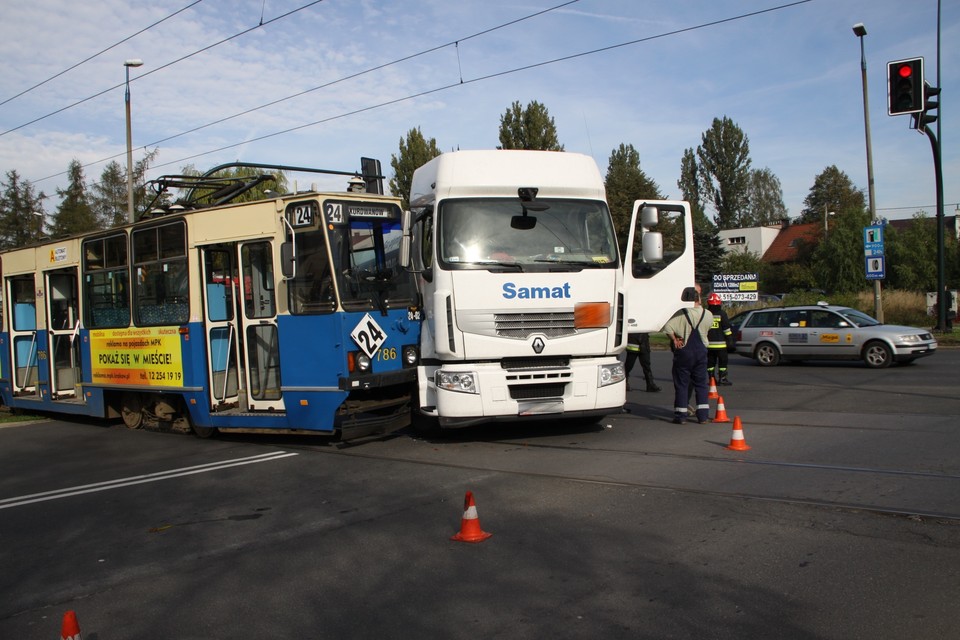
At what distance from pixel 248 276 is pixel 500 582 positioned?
625cm

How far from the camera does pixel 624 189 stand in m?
47.5

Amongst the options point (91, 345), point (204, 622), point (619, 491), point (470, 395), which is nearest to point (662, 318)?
point (470, 395)

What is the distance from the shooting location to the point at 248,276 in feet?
31.8

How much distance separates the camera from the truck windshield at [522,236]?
8617mm

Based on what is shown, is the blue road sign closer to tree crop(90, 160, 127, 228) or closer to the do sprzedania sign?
the do sprzedania sign

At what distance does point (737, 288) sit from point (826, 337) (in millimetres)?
10675

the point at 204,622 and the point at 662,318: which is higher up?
the point at 662,318

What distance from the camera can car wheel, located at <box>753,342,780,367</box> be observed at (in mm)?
18250

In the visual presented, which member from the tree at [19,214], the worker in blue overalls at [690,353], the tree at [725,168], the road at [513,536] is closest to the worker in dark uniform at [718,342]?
the worker in blue overalls at [690,353]

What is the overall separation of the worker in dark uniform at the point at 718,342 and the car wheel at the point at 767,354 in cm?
431

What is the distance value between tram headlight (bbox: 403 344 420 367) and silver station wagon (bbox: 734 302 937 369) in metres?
11.6

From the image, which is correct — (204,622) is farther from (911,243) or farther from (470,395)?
(911,243)

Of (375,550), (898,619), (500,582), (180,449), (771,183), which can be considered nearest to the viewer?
(898,619)

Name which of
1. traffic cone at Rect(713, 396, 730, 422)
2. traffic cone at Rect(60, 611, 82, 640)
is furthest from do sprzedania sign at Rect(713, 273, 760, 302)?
traffic cone at Rect(60, 611, 82, 640)
